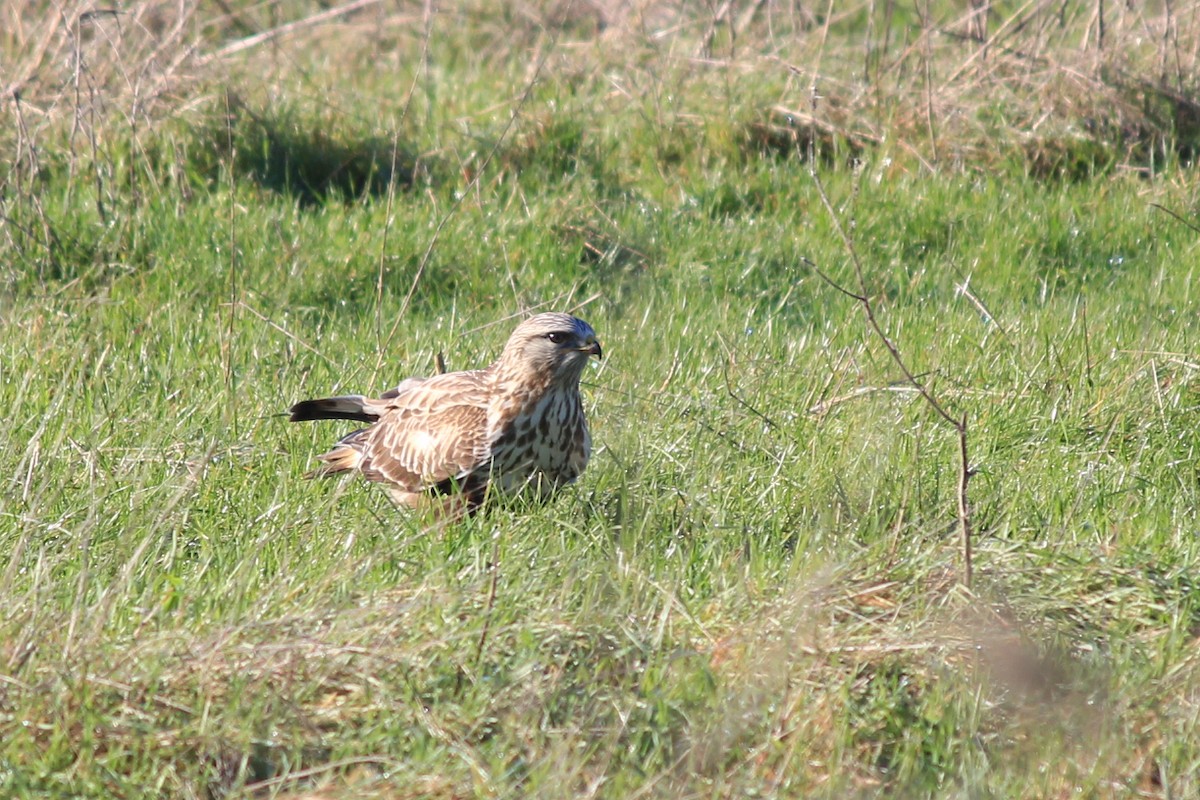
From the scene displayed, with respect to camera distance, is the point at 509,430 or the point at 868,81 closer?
the point at 509,430

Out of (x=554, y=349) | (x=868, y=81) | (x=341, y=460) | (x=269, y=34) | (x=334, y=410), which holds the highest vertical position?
(x=868, y=81)

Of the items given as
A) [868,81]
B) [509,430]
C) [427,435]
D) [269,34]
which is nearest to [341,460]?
[427,435]

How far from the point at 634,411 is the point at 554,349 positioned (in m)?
0.80

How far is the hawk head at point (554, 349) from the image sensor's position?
475 cm

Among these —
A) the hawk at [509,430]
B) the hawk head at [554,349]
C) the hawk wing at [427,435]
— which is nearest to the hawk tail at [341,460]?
the hawk wing at [427,435]

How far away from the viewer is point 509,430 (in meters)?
4.70

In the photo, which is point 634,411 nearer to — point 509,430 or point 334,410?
point 509,430

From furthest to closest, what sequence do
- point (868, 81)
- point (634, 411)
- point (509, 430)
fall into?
point (868, 81) < point (509, 430) < point (634, 411)

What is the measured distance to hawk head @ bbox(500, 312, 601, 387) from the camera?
187 inches

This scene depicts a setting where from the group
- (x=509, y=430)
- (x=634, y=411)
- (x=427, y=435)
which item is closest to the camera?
(x=634, y=411)

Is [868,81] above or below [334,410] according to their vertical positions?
above

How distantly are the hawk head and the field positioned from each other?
260 mm

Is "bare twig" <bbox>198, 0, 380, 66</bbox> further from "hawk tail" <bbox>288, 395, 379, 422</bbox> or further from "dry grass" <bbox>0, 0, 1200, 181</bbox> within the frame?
"hawk tail" <bbox>288, 395, 379, 422</bbox>

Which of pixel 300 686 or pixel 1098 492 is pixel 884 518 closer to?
pixel 1098 492
